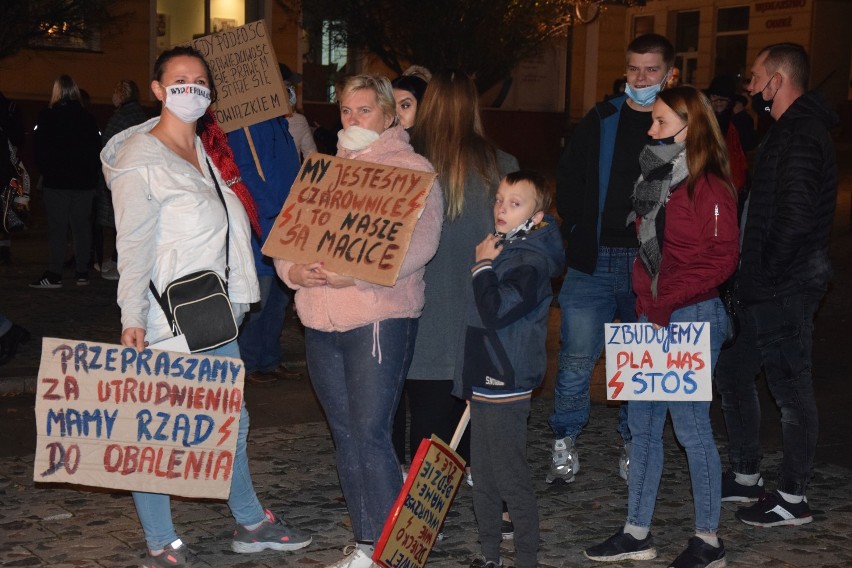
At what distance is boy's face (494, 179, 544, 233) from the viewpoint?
4484 mm

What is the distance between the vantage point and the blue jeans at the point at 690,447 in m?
4.75

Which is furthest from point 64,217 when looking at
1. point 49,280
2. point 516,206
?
point 516,206

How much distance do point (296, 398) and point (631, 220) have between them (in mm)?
3377

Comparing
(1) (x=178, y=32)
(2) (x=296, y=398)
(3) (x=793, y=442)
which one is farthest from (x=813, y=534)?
(1) (x=178, y=32)

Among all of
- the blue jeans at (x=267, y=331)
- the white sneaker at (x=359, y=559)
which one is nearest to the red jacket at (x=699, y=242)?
the white sneaker at (x=359, y=559)

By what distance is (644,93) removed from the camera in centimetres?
564

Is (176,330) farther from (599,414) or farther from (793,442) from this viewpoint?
(599,414)

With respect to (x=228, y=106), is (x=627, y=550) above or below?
below

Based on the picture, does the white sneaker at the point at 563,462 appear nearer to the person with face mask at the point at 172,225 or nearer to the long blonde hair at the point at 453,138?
the long blonde hair at the point at 453,138

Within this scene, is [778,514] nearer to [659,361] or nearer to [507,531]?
[659,361]

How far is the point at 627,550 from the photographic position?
4.87 m

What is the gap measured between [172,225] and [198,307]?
332 millimetres

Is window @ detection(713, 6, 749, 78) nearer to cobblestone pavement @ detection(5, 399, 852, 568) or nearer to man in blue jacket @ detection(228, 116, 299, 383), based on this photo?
man in blue jacket @ detection(228, 116, 299, 383)

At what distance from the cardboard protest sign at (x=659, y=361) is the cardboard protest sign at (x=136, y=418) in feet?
5.27
